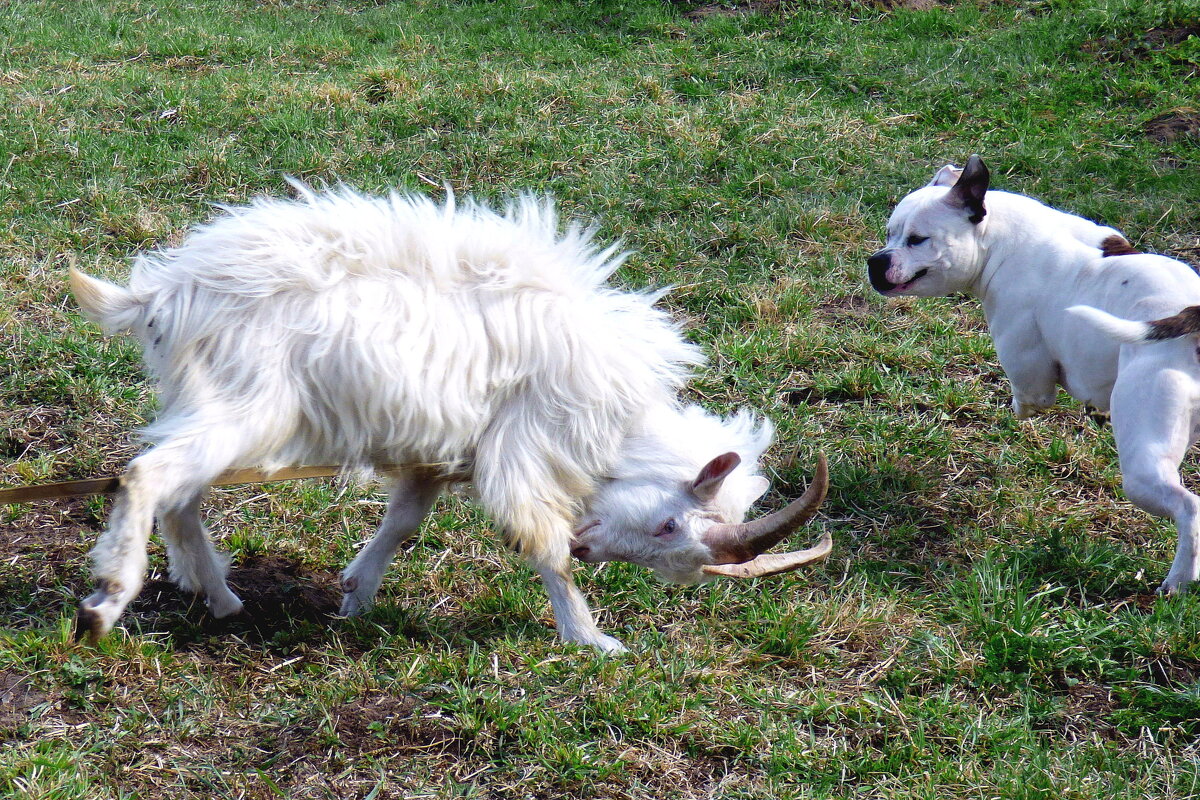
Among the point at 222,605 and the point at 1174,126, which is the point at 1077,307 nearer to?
the point at 222,605

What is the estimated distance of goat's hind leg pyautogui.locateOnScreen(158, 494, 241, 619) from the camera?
369cm

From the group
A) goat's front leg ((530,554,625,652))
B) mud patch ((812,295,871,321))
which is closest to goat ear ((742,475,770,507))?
goat's front leg ((530,554,625,652))

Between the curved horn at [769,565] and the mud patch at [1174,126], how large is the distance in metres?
5.54

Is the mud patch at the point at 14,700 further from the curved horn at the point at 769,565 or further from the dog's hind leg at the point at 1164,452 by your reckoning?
the dog's hind leg at the point at 1164,452

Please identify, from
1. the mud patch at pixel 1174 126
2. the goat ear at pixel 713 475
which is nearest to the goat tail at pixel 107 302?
the goat ear at pixel 713 475

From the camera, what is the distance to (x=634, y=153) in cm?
745

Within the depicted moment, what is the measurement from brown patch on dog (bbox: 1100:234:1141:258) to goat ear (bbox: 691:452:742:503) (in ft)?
6.86

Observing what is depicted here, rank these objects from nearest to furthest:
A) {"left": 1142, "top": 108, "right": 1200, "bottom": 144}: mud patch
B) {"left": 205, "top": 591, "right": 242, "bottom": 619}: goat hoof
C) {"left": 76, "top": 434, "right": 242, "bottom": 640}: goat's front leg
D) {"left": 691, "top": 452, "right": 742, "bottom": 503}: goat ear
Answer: {"left": 76, "top": 434, "right": 242, "bottom": 640}: goat's front leg, {"left": 691, "top": 452, "right": 742, "bottom": 503}: goat ear, {"left": 205, "top": 591, "right": 242, "bottom": 619}: goat hoof, {"left": 1142, "top": 108, "right": 1200, "bottom": 144}: mud patch

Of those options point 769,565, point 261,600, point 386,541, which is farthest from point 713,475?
point 261,600

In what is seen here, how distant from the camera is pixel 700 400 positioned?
5.41m

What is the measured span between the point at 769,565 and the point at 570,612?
713 mm

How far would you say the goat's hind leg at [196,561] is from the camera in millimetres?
3688

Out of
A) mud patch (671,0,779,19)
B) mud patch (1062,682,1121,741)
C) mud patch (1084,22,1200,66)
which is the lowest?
mud patch (1062,682,1121,741)

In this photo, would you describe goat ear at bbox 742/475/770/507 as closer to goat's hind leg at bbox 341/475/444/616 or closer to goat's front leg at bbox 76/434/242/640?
goat's hind leg at bbox 341/475/444/616
